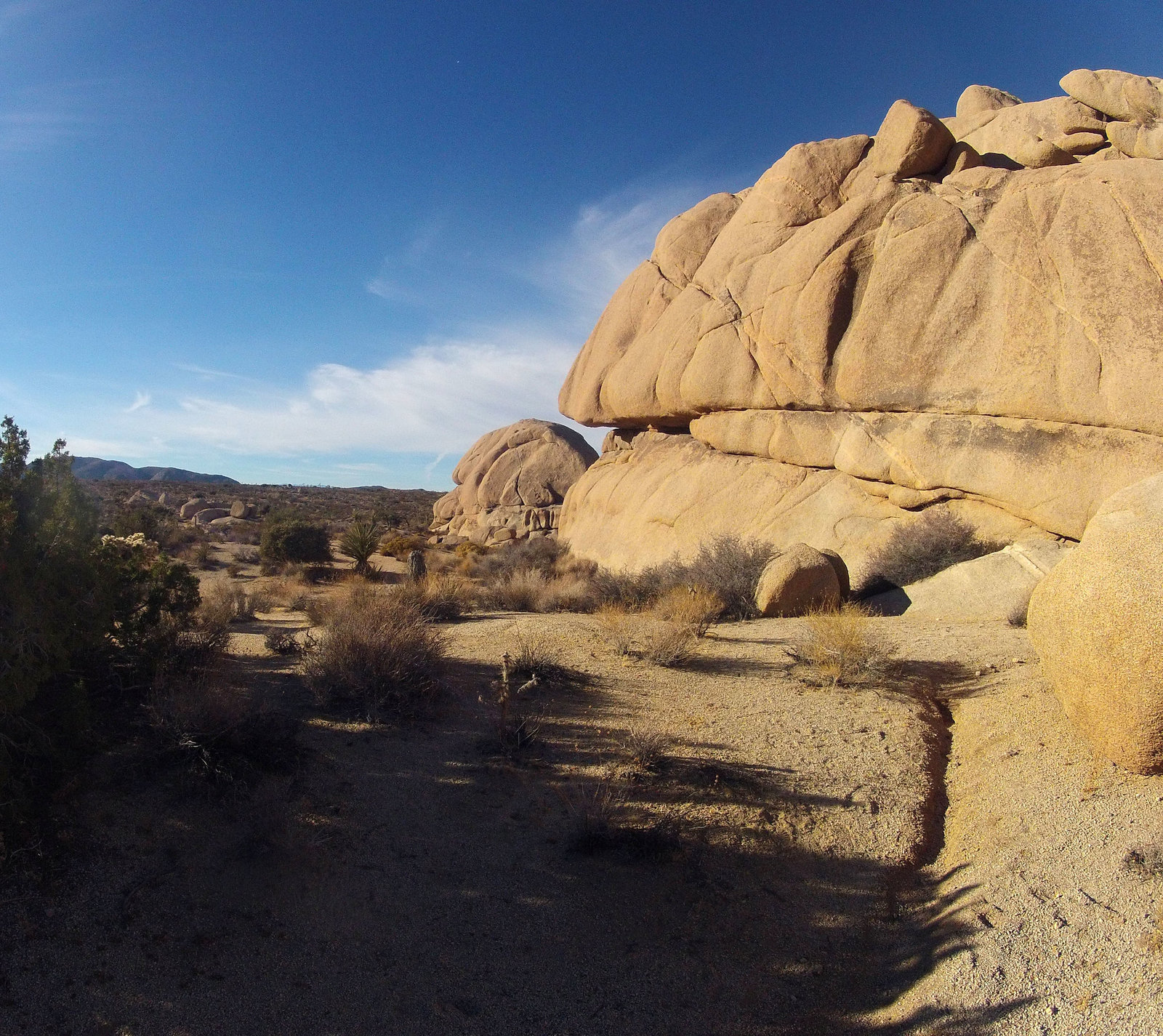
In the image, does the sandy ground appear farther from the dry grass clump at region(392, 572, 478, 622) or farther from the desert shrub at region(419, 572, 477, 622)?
the desert shrub at region(419, 572, 477, 622)

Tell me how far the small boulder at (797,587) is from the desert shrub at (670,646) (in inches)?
109

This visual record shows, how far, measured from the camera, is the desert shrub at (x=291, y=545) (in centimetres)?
2194

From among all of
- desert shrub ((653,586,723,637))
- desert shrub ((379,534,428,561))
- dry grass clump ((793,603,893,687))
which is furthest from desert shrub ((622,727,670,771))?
desert shrub ((379,534,428,561))

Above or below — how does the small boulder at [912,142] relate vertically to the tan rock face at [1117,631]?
above

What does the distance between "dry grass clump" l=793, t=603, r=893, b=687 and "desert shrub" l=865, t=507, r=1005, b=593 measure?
13.2 feet

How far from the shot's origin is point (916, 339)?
46.6 ft

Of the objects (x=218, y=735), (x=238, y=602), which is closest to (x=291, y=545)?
(x=238, y=602)

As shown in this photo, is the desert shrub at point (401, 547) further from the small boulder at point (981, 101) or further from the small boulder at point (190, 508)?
the small boulder at point (981, 101)

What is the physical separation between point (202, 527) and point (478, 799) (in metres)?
31.1

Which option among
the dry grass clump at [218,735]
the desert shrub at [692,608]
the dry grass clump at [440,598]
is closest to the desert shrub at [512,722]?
the dry grass clump at [218,735]

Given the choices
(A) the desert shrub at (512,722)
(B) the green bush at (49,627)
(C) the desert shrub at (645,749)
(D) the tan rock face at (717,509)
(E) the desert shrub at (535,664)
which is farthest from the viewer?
(D) the tan rock face at (717,509)

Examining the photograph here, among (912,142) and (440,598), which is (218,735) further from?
(912,142)

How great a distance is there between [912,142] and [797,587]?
33.9ft

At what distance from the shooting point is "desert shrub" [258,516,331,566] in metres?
21.9
